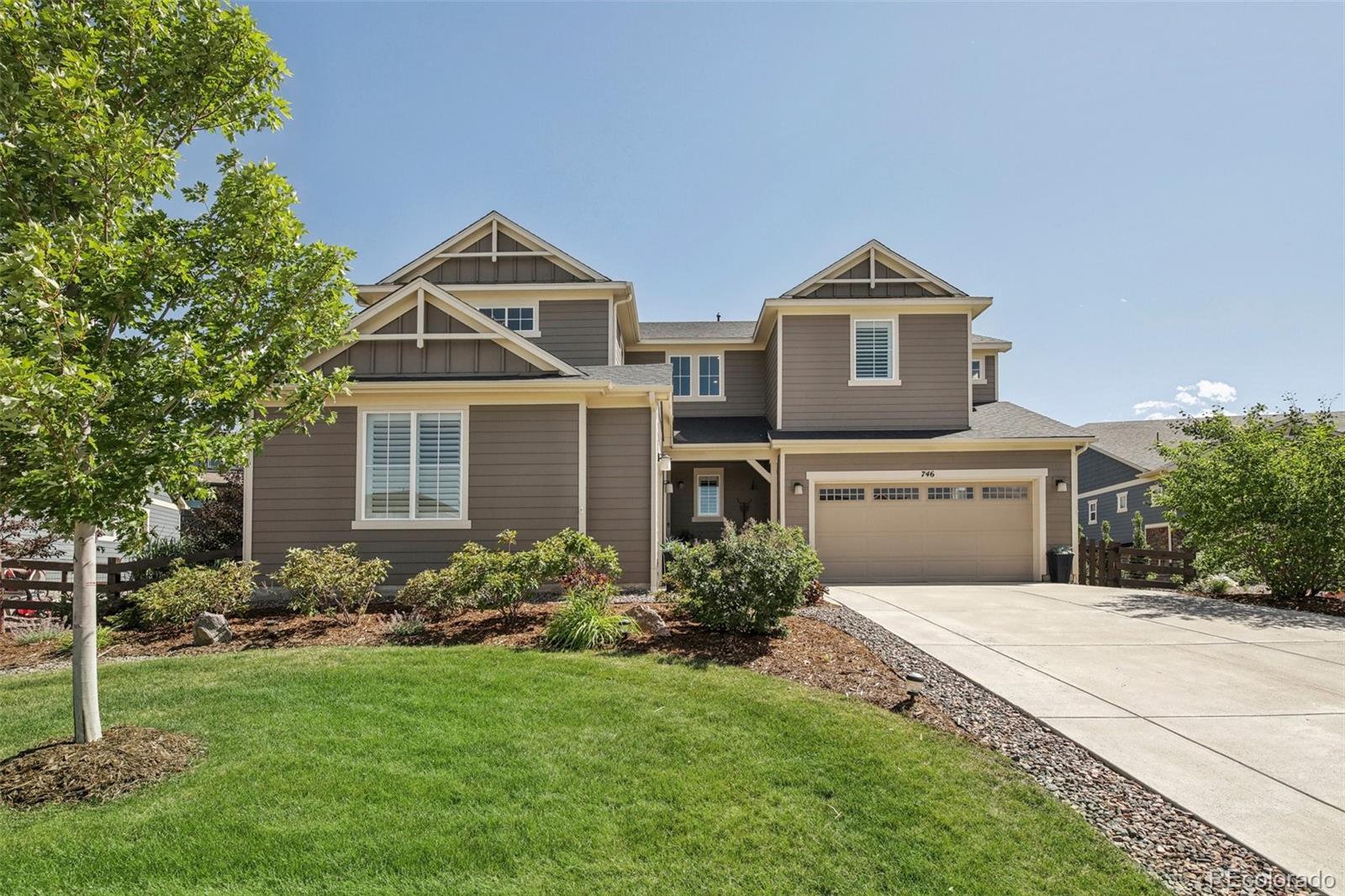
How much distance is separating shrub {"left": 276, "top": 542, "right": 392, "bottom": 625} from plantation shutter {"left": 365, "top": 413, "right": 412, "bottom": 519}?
148cm

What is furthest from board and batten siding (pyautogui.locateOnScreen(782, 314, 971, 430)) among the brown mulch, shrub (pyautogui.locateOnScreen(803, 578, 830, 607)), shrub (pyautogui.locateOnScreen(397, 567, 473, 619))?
the brown mulch

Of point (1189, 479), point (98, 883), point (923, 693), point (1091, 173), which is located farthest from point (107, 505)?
point (1189, 479)

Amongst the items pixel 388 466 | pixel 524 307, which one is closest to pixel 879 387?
pixel 524 307

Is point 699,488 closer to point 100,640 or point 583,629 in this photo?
point 583,629

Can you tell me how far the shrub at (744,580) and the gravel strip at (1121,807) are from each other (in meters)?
1.78

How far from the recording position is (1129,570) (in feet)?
50.6

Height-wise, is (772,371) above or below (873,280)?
below

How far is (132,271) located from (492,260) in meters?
A: 11.7

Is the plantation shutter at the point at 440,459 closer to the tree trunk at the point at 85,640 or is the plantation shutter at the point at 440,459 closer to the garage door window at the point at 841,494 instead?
the tree trunk at the point at 85,640

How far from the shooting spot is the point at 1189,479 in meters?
12.8

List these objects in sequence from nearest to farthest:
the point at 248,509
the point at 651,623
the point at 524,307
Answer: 1. the point at 651,623
2. the point at 248,509
3. the point at 524,307

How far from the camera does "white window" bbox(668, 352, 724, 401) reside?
18781 mm

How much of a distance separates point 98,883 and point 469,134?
10.4 metres

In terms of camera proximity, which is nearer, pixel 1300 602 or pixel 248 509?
pixel 248 509
